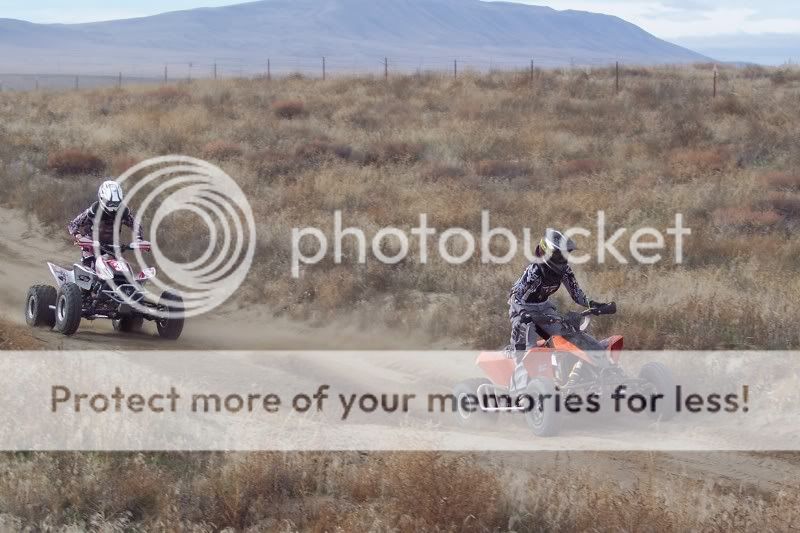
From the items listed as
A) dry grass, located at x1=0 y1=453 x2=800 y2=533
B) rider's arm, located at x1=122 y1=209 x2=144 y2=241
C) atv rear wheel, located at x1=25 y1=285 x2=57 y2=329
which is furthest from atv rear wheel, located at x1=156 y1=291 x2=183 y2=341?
dry grass, located at x1=0 y1=453 x2=800 y2=533

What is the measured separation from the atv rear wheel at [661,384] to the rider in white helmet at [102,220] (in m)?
7.00

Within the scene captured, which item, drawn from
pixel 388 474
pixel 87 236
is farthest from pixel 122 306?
pixel 388 474

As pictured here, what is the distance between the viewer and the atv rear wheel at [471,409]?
409 inches

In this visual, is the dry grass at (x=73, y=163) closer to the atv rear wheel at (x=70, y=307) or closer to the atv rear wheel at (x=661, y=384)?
the atv rear wheel at (x=70, y=307)

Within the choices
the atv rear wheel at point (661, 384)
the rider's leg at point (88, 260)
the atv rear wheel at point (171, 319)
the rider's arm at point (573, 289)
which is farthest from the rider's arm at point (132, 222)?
the atv rear wheel at point (661, 384)

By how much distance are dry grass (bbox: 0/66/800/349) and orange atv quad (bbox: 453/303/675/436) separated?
260cm

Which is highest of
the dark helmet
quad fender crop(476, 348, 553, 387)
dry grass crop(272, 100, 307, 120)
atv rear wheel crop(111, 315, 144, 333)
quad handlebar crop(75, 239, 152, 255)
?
dry grass crop(272, 100, 307, 120)

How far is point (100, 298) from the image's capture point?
42.1 feet

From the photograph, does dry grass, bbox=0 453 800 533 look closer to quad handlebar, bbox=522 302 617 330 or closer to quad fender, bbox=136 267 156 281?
quad handlebar, bbox=522 302 617 330

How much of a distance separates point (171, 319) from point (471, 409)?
199 inches

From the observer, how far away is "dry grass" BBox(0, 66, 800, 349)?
47.0 ft

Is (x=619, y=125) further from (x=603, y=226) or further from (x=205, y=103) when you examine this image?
(x=205, y=103)

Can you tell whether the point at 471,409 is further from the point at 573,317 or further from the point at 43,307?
the point at 43,307

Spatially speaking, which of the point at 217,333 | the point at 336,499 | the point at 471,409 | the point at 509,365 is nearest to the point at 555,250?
the point at 509,365
